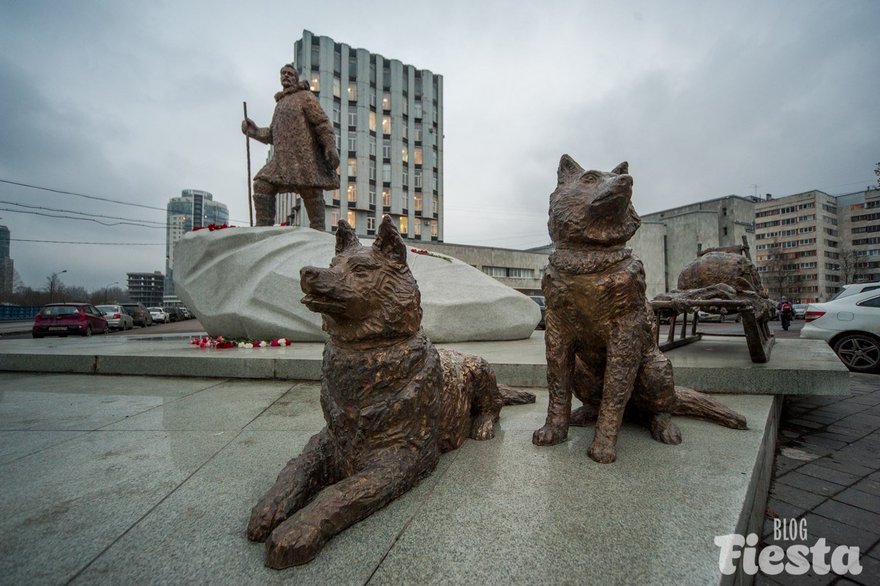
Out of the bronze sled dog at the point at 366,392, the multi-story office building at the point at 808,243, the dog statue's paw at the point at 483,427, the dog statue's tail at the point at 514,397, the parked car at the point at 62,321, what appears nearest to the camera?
the bronze sled dog at the point at 366,392

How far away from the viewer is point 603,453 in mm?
2033

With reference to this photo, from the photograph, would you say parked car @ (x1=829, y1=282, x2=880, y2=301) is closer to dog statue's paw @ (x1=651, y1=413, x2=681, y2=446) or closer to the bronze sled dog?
dog statue's paw @ (x1=651, y1=413, x2=681, y2=446)

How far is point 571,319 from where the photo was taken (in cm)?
220

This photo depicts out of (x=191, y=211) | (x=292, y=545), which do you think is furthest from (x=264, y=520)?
(x=191, y=211)

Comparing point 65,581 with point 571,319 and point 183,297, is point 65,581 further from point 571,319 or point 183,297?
point 183,297

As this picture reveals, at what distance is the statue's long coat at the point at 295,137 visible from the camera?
724 cm

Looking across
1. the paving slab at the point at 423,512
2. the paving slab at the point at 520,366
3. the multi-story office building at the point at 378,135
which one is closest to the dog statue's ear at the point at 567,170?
Answer: the paving slab at the point at 423,512

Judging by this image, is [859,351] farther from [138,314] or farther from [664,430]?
[138,314]

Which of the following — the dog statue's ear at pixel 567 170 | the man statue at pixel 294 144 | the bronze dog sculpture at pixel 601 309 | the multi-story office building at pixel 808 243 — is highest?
the multi-story office building at pixel 808 243

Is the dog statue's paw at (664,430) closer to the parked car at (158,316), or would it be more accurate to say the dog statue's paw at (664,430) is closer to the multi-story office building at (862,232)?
the parked car at (158,316)

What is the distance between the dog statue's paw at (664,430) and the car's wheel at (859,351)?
21.7ft

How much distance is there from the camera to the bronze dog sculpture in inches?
81.6

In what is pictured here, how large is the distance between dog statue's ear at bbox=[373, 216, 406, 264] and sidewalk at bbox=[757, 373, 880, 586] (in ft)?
7.05

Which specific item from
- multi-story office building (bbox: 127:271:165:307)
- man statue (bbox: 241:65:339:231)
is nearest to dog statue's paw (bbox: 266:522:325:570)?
man statue (bbox: 241:65:339:231)
